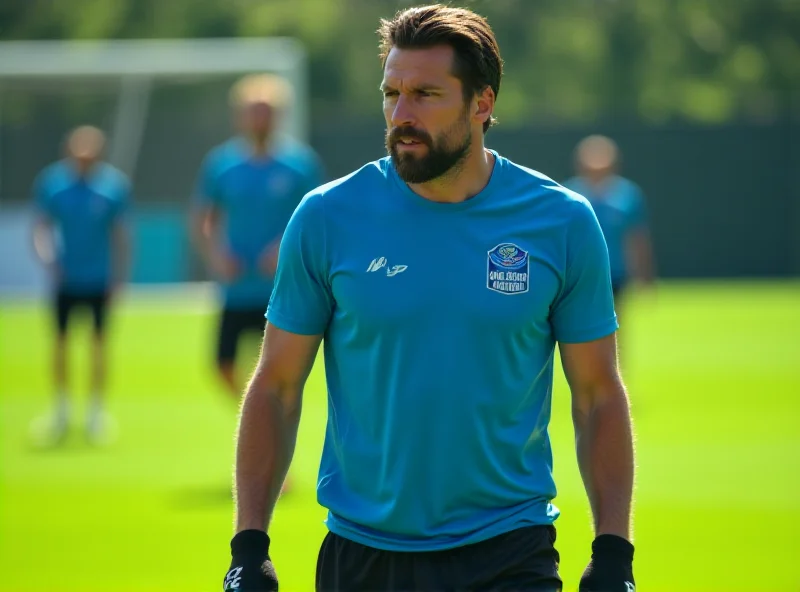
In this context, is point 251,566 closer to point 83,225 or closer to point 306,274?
point 306,274

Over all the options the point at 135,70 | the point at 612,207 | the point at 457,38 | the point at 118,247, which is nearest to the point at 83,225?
the point at 118,247

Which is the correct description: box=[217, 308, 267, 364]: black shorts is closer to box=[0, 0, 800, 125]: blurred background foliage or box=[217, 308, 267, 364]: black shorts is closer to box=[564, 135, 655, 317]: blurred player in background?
box=[564, 135, 655, 317]: blurred player in background

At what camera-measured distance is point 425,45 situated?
380 centimetres

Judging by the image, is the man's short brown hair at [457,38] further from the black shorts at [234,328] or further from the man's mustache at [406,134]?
the black shorts at [234,328]

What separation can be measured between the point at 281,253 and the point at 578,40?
154ft

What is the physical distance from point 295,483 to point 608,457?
659 cm

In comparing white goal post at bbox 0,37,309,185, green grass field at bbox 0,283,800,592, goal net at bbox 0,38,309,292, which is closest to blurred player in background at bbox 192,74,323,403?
green grass field at bbox 0,283,800,592

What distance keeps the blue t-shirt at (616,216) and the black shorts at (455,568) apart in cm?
1095

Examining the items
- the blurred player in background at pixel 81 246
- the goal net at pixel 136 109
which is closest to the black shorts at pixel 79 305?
the blurred player in background at pixel 81 246

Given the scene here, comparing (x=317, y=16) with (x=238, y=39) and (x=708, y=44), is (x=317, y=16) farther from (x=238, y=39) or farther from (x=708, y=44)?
(x=708, y=44)

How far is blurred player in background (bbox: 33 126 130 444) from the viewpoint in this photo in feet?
42.3

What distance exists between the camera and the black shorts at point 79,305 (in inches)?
511

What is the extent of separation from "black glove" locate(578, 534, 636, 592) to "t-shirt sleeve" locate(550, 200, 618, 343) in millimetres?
553

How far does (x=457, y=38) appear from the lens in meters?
3.82
